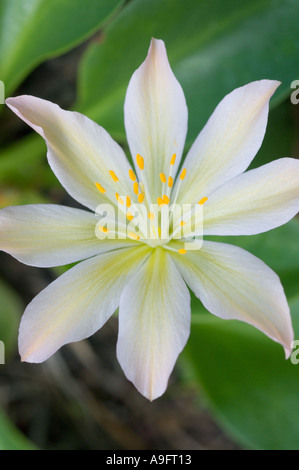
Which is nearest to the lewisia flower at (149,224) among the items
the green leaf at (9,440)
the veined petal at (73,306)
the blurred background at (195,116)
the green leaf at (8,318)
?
the veined petal at (73,306)

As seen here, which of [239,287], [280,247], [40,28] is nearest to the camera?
[239,287]

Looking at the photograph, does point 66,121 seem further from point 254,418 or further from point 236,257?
point 254,418

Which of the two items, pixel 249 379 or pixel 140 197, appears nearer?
pixel 140 197

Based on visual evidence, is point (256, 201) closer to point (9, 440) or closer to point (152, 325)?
point (152, 325)

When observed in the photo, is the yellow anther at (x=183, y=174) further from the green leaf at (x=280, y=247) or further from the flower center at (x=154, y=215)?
the green leaf at (x=280, y=247)

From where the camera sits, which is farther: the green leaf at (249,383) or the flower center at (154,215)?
the green leaf at (249,383)

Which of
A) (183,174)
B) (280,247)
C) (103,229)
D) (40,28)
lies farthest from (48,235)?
(40,28)

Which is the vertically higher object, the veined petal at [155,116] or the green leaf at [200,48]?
the green leaf at [200,48]
